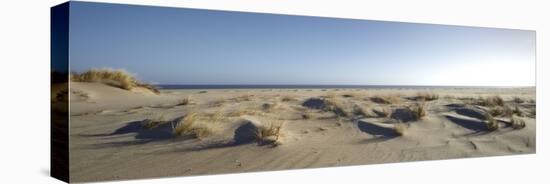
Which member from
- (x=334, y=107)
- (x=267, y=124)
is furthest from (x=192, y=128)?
(x=334, y=107)

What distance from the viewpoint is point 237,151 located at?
8.53 metres

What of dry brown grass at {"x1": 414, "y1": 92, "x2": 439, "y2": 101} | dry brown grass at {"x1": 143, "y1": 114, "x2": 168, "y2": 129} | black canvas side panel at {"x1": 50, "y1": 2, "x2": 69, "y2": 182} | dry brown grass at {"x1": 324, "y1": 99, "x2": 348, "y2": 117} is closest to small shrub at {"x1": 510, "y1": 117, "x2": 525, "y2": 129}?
dry brown grass at {"x1": 414, "y1": 92, "x2": 439, "y2": 101}

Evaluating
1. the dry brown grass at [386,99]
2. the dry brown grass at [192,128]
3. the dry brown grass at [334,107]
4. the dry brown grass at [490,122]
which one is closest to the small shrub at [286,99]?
the dry brown grass at [334,107]

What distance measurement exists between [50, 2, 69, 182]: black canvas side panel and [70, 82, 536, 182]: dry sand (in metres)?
0.17

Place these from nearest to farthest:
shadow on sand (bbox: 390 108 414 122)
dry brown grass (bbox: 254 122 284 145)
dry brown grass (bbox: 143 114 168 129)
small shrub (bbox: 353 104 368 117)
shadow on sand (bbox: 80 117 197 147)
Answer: shadow on sand (bbox: 80 117 197 147) → dry brown grass (bbox: 143 114 168 129) → dry brown grass (bbox: 254 122 284 145) → small shrub (bbox: 353 104 368 117) → shadow on sand (bbox: 390 108 414 122)

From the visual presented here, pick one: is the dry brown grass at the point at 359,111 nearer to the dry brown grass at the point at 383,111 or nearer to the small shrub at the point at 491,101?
the dry brown grass at the point at 383,111

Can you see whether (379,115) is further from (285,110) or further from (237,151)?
(237,151)

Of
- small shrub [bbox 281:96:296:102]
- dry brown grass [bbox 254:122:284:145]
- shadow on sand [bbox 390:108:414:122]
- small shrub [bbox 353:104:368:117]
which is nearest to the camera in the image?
dry brown grass [bbox 254:122:284:145]

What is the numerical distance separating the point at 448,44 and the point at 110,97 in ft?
18.1

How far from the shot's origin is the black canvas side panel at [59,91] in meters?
7.62

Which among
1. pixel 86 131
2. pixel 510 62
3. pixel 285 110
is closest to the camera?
pixel 86 131

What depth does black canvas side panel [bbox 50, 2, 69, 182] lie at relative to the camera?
7.62 metres

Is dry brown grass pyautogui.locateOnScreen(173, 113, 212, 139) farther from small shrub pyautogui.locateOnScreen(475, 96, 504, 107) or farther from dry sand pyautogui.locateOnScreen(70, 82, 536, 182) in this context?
small shrub pyautogui.locateOnScreen(475, 96, 504, 107)

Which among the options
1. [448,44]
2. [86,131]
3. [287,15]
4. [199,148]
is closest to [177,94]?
Answer: [199,148]
